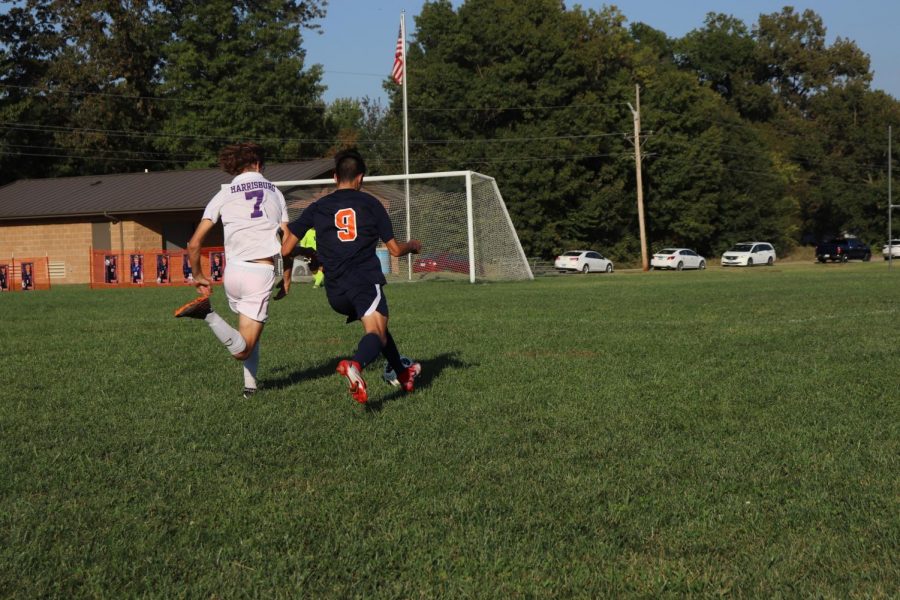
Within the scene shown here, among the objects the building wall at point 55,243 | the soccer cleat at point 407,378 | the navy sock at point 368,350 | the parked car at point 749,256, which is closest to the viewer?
the navy sock at point 368,350

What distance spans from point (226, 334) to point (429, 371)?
6.85 feet

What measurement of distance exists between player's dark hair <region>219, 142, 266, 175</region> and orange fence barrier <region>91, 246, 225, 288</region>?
2746 centimetres

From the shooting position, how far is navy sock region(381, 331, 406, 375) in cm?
686

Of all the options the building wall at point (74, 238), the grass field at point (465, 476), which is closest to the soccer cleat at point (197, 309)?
the grass field at point (465, 476)

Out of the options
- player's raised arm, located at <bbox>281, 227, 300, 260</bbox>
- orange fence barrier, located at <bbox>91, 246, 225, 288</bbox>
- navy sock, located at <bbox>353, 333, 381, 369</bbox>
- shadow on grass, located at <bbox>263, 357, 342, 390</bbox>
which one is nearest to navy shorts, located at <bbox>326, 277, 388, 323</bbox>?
navy sock, located at <bbox>353, 333, 381, 369</bbox>

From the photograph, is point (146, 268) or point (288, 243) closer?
point (288, 243)

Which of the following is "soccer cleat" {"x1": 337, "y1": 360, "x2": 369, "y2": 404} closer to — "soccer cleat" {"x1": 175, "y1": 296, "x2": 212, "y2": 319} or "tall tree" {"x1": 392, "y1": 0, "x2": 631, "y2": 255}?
"soccer cleat" {"x1": 175, "y1": 296, "x2": 212, "y2": 319}

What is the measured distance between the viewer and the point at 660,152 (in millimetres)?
61312

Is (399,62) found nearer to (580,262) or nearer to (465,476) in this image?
(580,262)

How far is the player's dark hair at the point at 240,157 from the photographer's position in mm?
7090

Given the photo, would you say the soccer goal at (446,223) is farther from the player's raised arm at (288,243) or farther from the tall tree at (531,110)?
the tall tree at (531,110)

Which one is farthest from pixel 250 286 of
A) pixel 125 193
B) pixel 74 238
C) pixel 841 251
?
pixel 841 251

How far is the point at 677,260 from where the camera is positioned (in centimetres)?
5319

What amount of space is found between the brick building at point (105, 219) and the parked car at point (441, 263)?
1083cm
